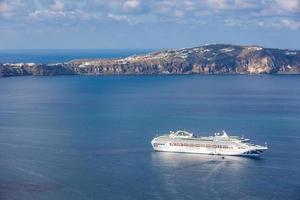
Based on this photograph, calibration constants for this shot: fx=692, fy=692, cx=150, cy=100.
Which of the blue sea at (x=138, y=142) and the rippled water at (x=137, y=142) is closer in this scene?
the blue sea at (x=138, y=142)

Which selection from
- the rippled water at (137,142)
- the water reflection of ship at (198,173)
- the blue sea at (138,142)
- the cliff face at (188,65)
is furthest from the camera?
the cliff face at (188,65)

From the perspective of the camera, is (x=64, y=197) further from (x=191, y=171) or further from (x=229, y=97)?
(x=229, y=97)

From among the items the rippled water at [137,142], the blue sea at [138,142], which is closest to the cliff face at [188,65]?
the blue sea at [138,142]

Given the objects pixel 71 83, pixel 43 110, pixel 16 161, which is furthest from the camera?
pixel 71 83

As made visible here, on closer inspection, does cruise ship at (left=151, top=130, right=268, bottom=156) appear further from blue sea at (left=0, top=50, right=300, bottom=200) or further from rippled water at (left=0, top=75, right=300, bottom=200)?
rippled water at (left=0, top=75, right=300, bottom=200)

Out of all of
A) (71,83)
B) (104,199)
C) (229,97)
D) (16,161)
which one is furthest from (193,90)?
(104,199)

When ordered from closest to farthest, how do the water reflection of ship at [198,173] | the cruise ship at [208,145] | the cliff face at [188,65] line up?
the water reflection of ship at [198,173], the cruise ship at [208,145], the cliff face at [188,65]

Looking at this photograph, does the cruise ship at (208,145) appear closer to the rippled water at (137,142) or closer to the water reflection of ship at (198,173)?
the water reflection of ship at (198,173)

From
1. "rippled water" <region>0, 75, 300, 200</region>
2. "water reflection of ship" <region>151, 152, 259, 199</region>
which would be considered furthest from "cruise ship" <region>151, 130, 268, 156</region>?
"rippled water" <region>0, 75, 300, 200</region>
